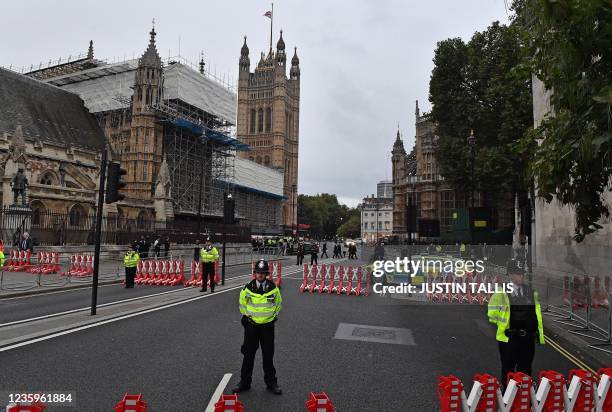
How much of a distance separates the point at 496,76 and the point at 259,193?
67984 millimetres

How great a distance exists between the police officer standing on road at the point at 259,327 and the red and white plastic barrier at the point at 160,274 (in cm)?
1244

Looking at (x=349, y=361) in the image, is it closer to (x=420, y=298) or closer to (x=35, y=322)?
(x=35, y=322)

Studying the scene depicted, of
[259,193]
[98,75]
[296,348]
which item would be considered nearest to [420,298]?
[296,348]

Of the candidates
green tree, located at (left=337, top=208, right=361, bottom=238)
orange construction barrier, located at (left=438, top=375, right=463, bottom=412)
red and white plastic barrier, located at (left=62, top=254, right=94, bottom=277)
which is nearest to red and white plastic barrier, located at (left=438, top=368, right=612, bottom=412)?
orange construction barrier, located at (left=438, top=375, right=463, bottom=412)

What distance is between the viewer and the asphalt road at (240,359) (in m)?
5.09

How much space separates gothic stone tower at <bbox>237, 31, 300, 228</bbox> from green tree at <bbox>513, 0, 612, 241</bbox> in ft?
354

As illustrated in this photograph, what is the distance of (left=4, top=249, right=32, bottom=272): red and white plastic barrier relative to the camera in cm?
1998

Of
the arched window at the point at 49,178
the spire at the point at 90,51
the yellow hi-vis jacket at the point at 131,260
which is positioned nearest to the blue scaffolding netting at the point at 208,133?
the arched window at the point at 49,178

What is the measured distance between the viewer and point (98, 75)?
196 ft

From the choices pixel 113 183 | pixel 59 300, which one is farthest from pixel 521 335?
pixel 59 300

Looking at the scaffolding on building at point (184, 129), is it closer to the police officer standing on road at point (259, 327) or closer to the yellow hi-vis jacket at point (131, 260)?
the yellow hi-vis jacket at point (131, 260)

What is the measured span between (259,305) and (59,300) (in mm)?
9649

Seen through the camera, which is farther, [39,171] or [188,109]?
[188,109]

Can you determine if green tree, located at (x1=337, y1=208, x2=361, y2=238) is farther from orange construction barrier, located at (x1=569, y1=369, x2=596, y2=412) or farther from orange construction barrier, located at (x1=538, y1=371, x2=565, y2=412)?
orange construction barrier, located at (x1=538, y1=371, x2=565, y2=412)
